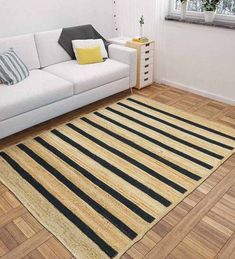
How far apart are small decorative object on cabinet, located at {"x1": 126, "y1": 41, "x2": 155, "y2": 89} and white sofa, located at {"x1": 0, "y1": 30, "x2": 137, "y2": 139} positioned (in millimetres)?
125

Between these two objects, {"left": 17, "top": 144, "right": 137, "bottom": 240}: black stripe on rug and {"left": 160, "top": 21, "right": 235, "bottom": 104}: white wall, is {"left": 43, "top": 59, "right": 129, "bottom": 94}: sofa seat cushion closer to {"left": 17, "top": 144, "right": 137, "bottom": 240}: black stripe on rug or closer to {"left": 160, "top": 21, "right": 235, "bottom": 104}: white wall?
{"left": 160, "top": 21, "right": 235, "bottom": 104}: white wall

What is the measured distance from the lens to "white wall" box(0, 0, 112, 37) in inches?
125

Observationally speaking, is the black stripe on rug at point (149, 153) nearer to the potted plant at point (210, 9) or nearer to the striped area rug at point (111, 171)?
the striped area rug at point (111, 171)

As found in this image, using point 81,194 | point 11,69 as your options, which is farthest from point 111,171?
point 11,69

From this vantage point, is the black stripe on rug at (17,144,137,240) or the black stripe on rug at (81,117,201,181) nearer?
the black stripe on rug at (17,144,137,240)

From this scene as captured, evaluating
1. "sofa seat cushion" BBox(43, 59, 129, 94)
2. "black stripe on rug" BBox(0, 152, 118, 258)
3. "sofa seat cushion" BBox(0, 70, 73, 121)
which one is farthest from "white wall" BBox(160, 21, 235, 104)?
"black stripe on rug" BBox(0, 152, 118, 258)

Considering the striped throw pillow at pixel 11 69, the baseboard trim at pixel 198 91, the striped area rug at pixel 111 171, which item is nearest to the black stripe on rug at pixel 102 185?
the striped area rug at pixel 111 171

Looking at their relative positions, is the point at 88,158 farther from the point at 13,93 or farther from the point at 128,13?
the point at 128,13

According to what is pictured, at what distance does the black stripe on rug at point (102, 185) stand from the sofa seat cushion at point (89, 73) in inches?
28.1

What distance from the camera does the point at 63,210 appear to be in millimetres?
1979

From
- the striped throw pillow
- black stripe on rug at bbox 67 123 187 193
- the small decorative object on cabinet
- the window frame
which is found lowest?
black stripe on rug at bbox 67 123 187 193

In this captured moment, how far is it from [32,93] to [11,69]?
1.26 feet

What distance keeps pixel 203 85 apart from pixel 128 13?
4.70 ft

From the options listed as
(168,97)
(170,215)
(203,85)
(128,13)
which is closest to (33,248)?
(170,215)
